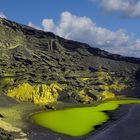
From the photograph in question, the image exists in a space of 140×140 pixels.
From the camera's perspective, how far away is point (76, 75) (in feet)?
Answer: 583

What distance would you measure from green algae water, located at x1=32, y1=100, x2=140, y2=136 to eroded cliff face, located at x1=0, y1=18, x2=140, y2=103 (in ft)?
60.7

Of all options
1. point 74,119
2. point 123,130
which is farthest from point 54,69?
point 123,130

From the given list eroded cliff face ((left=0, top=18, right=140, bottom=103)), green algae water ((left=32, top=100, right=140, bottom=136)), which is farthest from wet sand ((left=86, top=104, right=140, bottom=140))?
eroded cliff face ((left=0, top=18, right=140, bottom=103))

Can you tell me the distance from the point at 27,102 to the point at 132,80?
68846 millimetres

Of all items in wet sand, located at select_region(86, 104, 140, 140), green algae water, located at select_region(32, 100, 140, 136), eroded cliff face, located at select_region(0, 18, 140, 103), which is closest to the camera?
wet sand, located at select_region(86, 104, 140, 140)

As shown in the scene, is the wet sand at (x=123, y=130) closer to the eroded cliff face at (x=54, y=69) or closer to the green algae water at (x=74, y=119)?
the green algae water at (x=74, y=119)

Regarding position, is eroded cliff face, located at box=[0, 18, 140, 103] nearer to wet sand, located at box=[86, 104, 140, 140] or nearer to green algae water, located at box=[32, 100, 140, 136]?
green algae water, located at box=[32, 100, 140, 136]

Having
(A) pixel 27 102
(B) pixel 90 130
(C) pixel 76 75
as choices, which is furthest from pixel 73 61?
(B) pixel 90 130

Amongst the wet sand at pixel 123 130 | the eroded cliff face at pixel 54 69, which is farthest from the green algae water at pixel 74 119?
the eroded cliff face at pixel 54 69

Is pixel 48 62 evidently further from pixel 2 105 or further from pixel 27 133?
pixel 27 133

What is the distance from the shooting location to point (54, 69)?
17312 centimetres

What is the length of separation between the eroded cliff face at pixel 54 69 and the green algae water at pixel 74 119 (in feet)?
60.7

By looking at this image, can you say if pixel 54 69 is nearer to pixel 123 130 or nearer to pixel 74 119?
pixel 74 119

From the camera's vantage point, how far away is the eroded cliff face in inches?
5930
